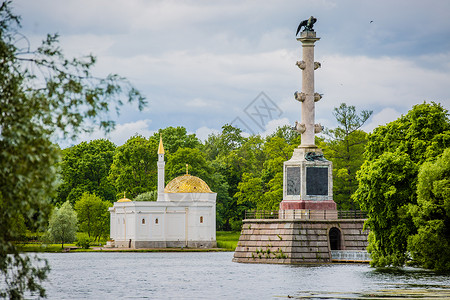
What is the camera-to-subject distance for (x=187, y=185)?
96562 millimetres

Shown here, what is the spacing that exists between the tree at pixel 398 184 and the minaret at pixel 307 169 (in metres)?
7.09

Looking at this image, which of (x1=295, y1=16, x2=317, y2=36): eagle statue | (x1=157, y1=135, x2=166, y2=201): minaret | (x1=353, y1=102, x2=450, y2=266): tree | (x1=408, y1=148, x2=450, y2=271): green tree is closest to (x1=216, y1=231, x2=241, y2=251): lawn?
(x1=157, y1=135, x2=166, y2=201): minaret

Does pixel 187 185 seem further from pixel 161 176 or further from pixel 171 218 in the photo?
pixel 171 218

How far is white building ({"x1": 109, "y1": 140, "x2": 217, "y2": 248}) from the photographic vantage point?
95.0 meters

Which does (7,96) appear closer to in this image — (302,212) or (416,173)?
(416,173)

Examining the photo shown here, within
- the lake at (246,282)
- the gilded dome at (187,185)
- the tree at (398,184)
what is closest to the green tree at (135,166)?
the gilded dome at (187,185)

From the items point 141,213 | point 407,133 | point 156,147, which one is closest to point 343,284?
point 407,133

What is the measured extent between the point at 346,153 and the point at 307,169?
27913mm

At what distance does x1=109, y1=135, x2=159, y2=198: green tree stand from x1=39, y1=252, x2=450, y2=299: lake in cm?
4370

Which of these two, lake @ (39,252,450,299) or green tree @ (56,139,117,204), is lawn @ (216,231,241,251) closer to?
green tree @ (56,139,117,204)

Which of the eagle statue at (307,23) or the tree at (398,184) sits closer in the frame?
the tree at (398,184)

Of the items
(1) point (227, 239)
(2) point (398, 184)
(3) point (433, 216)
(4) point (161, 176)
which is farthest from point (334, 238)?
(1) point (227, 239)

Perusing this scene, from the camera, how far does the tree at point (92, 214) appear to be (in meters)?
103

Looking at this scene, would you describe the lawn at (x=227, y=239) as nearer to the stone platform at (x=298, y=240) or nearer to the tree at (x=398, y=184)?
the stone platform at (x=298, y=240)
